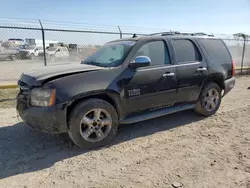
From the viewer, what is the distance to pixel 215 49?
540cm

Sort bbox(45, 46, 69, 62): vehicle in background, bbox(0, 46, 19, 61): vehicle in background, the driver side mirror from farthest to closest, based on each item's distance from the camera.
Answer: bbox(0, 46, 19, 61): vehicle in background, bbox(45, 46, 69, 62): vehicle in background, the driver side mirror

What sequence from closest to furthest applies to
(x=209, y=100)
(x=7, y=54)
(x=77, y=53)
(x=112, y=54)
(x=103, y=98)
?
(x=103, y=98), (x=112, y=54), (x=209, y=100), (x=77, y=53), (x=7, y=54)

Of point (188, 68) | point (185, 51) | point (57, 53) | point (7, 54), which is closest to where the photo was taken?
point (188, 68)

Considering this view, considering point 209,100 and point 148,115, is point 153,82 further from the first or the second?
point 209,100

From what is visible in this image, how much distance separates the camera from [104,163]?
3324mm

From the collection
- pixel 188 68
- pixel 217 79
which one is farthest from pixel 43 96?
pixel 217 79

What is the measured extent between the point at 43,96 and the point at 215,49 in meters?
3.95

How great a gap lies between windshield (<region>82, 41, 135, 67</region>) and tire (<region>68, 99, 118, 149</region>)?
0.80m

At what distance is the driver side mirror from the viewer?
3.96 m

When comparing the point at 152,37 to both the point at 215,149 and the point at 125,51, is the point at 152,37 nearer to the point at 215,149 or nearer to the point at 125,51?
the point at 125,51

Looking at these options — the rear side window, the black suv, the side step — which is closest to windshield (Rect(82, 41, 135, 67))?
the black suv

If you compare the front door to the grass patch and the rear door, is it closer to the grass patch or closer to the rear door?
the rear door

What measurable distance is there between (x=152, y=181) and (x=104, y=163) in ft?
2.57

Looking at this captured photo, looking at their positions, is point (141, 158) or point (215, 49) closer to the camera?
point (141, 158)
